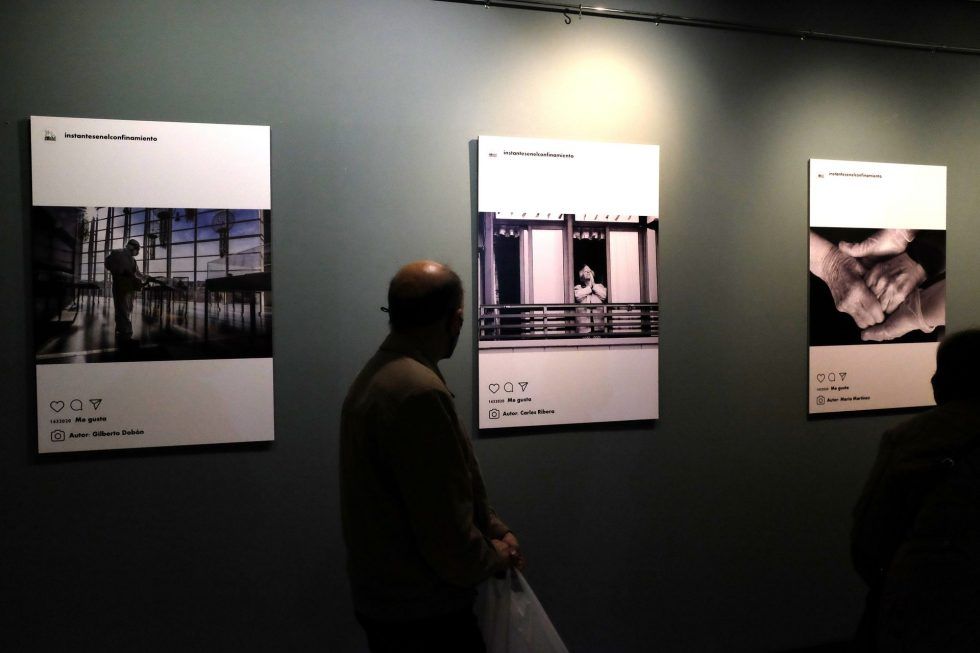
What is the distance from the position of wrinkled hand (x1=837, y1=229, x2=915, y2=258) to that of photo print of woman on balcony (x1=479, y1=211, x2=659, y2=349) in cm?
99

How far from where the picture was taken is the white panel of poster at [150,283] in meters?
2.05

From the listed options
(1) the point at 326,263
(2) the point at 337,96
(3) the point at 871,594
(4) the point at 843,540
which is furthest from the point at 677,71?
(4) the point at 843,540

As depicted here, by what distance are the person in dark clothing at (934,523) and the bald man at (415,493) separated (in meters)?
0.95

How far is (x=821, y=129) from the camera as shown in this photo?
2836 millimetres

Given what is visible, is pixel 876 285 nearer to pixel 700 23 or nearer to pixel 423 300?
pixel 700 23

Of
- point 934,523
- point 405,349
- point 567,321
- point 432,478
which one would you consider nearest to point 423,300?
point 405,349

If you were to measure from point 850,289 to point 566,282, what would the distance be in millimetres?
1358

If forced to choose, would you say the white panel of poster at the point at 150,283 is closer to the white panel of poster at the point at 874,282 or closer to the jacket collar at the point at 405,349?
→ the jacket collar at the point at 405,349

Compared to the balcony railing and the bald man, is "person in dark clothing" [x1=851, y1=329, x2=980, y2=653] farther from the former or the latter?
the balcony railing

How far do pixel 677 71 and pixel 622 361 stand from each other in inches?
47.7

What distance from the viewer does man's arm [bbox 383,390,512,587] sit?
1.37 m

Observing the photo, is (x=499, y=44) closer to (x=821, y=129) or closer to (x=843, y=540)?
(x=821, y=129)

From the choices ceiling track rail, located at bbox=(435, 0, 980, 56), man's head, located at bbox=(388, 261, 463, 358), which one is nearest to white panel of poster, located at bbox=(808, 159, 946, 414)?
ceiling track rail, located at bbox=(435, 0, 980, 56)

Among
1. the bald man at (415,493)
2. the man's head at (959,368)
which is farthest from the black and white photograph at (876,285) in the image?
the bald man at (415,493)
